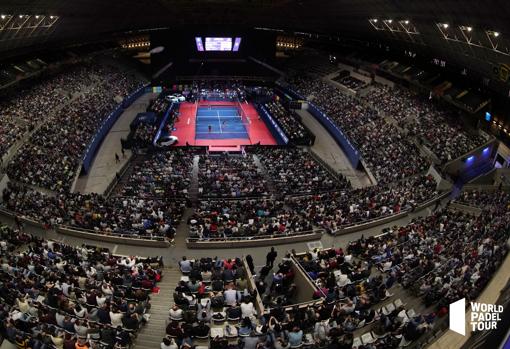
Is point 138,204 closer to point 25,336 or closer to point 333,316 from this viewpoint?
point 25,336

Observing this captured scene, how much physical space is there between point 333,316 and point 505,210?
11941 mm

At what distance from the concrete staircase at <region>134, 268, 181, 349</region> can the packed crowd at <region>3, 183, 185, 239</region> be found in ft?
9.97

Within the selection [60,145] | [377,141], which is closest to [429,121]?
[377,141]

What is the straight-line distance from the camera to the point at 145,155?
37.3 m

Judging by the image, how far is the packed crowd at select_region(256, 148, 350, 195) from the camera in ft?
92.5

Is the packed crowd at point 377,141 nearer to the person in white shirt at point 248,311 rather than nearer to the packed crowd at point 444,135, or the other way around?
the packed crowd at point 444,135

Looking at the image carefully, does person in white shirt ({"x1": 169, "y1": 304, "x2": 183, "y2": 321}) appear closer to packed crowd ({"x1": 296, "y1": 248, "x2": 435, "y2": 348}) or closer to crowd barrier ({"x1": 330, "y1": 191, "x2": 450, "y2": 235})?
packed crowd ({"x1": 296, "y1": 248, "x2": 435, "y2": 348})

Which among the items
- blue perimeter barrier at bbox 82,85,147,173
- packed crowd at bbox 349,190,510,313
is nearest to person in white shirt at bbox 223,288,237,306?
packed crowd at bbox 349,190,510,313

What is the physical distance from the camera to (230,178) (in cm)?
2881

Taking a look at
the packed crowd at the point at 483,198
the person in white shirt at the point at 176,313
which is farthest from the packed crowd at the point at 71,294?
the packed crowd at the point at 483,198

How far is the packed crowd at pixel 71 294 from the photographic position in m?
11.5

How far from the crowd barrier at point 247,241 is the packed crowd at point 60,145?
1273cm

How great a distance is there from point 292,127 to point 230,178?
55.5 ft

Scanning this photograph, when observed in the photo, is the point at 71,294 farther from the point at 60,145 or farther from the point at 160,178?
the point at 60,145
